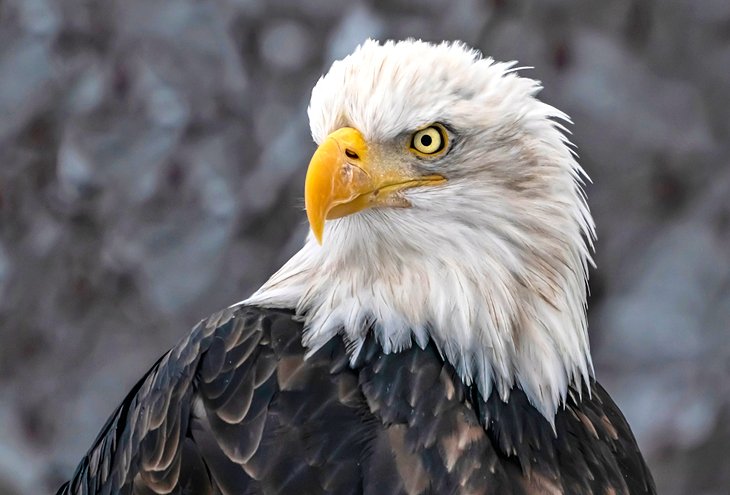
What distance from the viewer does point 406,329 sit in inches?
90.7

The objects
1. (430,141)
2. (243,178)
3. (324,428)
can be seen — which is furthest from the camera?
(243,178)

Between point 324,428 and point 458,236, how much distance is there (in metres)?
0.49

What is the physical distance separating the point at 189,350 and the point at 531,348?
28.7 inches

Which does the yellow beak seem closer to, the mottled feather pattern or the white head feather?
the white head feather

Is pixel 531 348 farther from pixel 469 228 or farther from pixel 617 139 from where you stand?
pixel 617 139

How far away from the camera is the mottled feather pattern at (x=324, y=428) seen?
7.00ft

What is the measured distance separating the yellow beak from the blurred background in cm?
190

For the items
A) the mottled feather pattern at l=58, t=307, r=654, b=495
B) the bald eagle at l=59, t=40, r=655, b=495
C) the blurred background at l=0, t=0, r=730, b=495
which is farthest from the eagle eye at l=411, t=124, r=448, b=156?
the blurred background at l=0, t=0, r=730, b=495

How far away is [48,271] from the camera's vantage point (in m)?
4.54

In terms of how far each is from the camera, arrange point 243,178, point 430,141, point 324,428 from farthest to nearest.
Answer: point 243,178 → point 430,141 → point 324,428

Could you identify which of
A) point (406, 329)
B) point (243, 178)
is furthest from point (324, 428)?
point (243, 178)

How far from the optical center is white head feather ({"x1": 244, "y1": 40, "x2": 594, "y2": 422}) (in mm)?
2275

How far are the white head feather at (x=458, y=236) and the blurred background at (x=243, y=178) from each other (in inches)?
73.0

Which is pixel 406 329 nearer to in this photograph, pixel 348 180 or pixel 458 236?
pixel 458 236
